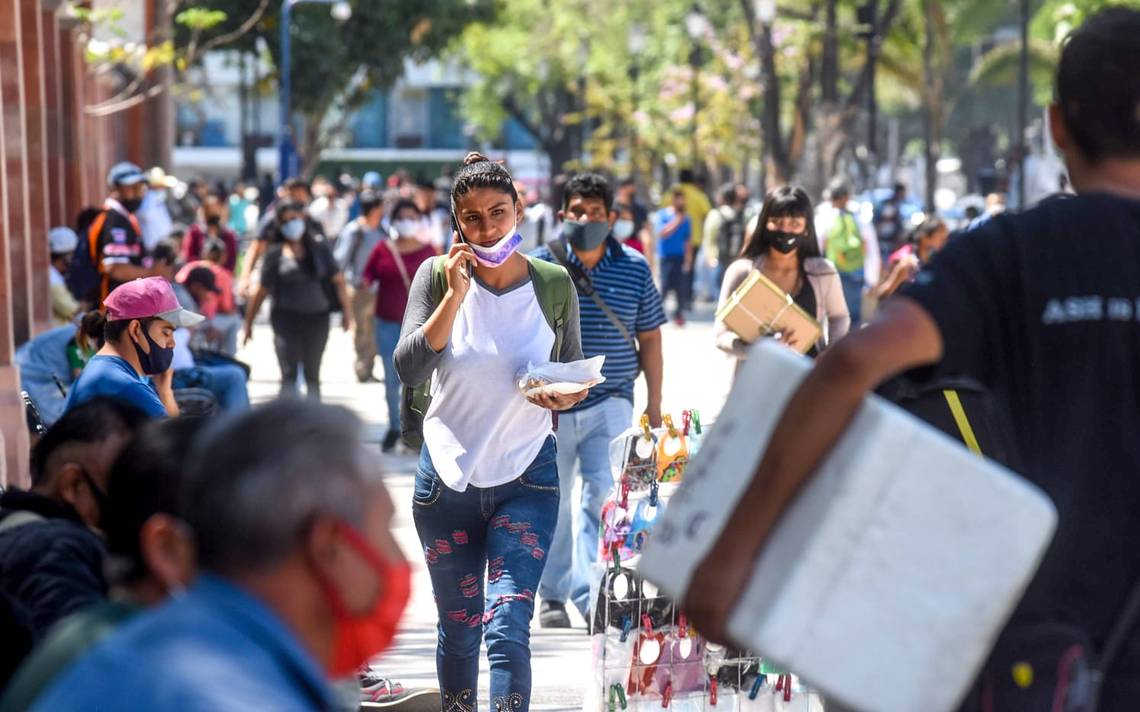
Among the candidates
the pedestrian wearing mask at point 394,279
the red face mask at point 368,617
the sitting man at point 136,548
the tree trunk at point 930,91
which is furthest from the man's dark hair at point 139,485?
the tree trunk at point 930,91

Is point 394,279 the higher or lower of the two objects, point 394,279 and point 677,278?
the higher

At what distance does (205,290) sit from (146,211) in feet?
11.7

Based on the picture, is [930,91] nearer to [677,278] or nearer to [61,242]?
[677,278]

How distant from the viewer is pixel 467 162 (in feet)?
21.1

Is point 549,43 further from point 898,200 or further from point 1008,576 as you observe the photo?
point 1008,576

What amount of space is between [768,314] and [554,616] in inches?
62.5

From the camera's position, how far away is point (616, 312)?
8570mm

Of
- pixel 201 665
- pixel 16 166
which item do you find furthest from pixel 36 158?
pixel 201 665

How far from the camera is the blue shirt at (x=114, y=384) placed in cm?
608

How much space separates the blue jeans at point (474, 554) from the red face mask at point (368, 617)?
336 cm

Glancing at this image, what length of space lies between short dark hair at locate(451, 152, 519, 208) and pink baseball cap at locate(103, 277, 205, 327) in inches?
45.2

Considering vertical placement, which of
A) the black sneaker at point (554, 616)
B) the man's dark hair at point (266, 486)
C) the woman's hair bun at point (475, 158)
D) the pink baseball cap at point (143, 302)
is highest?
the woman's hair bun at point (475, 158)

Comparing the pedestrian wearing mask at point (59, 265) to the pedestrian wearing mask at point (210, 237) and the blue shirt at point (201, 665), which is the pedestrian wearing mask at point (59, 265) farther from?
the blue shirt at point (201, 665)

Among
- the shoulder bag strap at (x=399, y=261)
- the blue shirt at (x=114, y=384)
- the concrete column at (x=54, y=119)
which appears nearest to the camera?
the blue shirt at (x=114, y=384)
